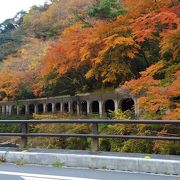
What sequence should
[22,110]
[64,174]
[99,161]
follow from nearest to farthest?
[64,174], [99,161], [22,110]

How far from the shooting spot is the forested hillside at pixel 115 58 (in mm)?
15203

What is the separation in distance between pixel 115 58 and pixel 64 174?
1389 centimetres

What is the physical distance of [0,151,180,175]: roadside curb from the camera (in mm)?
6809

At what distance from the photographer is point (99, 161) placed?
24.5 ft

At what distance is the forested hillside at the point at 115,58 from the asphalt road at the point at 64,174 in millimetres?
6079

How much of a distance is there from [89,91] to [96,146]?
2055 centimetres

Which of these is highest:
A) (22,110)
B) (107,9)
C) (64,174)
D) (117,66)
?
(107,9)

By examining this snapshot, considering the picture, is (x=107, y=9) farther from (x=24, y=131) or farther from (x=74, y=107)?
(x=24, y=131)

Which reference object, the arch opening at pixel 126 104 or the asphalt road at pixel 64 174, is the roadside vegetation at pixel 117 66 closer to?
the arch opening at pixel 126 104

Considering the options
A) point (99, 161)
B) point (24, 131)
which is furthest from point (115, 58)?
point (99, 161)

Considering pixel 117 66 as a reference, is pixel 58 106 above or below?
below

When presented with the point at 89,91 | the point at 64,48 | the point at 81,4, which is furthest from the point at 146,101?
the point at 81,4

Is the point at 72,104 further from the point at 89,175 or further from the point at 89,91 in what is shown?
the point at 89,175

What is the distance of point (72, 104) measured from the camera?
97.0 feet
